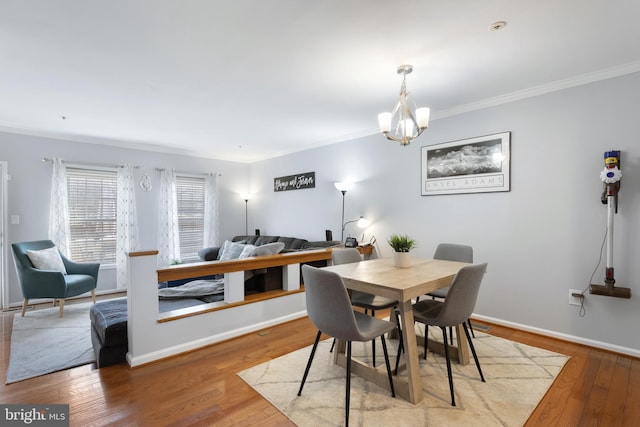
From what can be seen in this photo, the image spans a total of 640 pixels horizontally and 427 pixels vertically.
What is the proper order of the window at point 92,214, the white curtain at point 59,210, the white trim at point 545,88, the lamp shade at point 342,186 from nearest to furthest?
the white trim at point 545,88, the white curtain at point 59,210, the lamp shade at point 342,186, the window at point 92,214

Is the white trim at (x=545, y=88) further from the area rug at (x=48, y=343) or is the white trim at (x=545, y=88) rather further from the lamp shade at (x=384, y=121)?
the area rug at (x=48, y=343)

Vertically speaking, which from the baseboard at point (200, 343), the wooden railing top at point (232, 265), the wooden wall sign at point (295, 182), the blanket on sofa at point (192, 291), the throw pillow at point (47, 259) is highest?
the wooden wall sign at point (295, 182)

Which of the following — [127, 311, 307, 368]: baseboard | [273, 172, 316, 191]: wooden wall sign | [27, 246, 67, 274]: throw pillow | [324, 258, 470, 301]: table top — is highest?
[273, 172, 316, 191]: wooden wall sign

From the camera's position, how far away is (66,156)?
186 inches

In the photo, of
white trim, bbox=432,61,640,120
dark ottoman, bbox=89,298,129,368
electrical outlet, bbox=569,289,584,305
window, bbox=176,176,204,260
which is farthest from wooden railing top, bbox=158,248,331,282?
window, bbox=176,176,204,260

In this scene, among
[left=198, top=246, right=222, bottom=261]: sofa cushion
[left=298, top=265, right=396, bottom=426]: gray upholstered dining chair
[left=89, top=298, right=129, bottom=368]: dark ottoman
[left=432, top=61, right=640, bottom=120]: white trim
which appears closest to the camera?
[left=298, top=265, right=396, bottom=426]: gray upholstered dining chair

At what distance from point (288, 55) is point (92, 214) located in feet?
14.3

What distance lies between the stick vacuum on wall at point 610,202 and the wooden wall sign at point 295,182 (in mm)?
3666

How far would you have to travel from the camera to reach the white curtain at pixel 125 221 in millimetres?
5094

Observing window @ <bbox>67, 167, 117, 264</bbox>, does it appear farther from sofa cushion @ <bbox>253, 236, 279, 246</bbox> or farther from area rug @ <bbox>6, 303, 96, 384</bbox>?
sofa cushion @ <bbox>253, 236, 279, 246</bbox>

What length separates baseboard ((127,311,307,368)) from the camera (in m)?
2.52

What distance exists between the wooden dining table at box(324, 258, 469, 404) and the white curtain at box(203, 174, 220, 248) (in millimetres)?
4257

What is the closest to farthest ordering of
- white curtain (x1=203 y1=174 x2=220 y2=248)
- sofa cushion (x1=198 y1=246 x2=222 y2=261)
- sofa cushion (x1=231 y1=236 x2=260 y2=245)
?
sofa cushion (x1=198 y1=246 x2=222 y2=261) < sofa cushion (x1=231 y1=236 x2=260 y2=245) < white curtain (x1=203 y1=174 x2=220 y2=248)

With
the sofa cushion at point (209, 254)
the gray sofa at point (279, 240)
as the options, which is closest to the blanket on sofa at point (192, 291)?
the gray sofa at point (279, 240)
